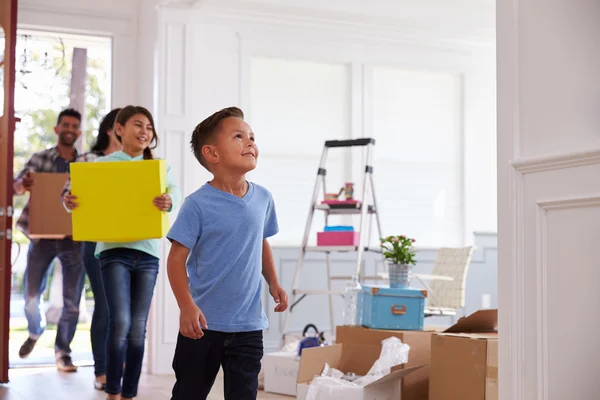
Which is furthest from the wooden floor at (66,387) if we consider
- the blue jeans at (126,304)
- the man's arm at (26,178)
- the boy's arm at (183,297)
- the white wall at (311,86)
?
the boy's arm at (183,297)

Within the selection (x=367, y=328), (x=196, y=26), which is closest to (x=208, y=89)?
(x=196, y=26)

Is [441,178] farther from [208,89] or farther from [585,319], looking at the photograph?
[585,319]

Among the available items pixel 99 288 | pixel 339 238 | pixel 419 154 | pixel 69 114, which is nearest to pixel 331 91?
pixel 419 154

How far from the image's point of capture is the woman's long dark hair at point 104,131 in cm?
446

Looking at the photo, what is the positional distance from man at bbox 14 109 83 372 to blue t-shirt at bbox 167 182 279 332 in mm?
3224

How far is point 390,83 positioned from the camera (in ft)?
21.7

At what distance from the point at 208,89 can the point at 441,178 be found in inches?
81.2

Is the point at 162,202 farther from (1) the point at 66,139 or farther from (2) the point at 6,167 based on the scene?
(1) the point at 66,139

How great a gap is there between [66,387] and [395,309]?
1817 millimetres

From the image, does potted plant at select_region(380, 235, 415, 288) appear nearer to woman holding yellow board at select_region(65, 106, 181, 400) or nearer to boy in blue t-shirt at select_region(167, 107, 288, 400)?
woman holding yellow board at select_region(65, 106, 181, 400)

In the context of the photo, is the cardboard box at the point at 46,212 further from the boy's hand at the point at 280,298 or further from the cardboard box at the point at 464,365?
the boy's hand at the point at 280,298

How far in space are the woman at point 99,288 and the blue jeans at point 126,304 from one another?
804mm

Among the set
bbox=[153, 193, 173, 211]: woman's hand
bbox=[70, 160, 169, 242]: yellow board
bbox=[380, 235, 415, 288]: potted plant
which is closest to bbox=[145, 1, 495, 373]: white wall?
bbox=[70, 160, 169, 242]: yellow board

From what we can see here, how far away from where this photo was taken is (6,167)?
4516mm
